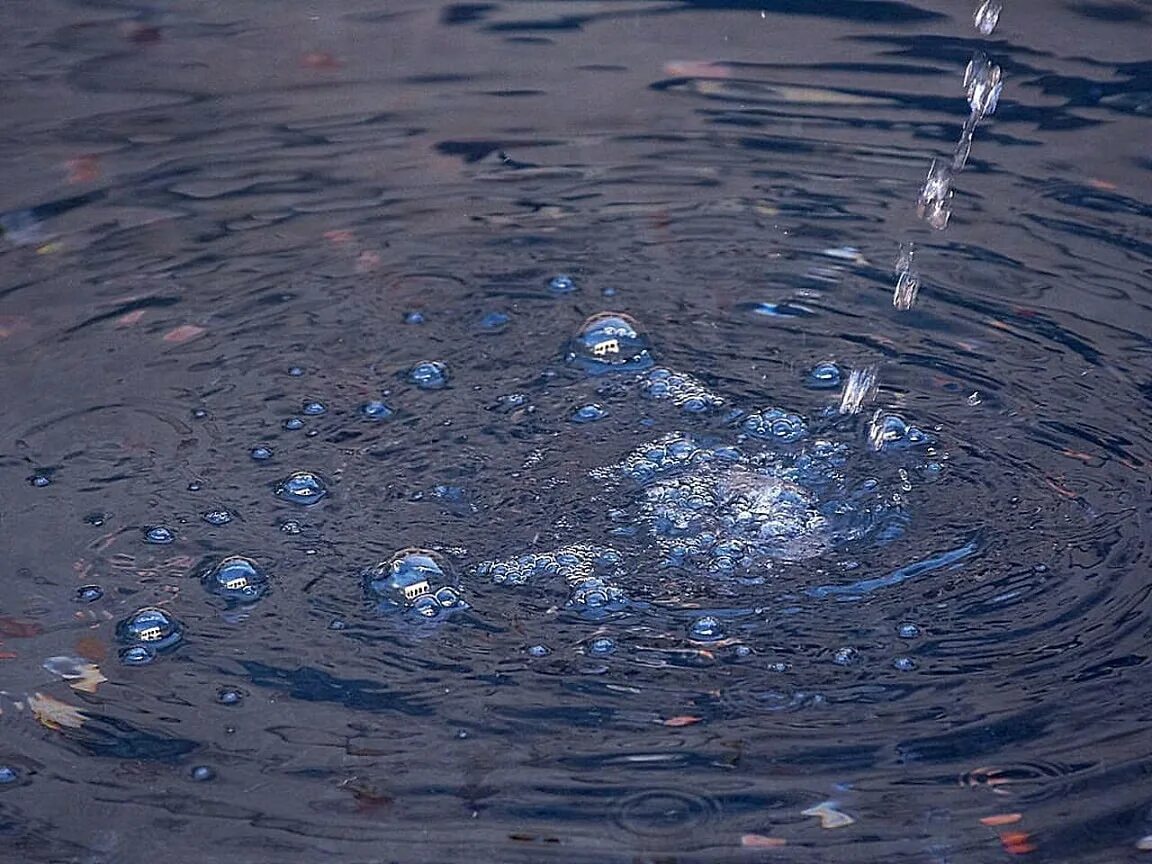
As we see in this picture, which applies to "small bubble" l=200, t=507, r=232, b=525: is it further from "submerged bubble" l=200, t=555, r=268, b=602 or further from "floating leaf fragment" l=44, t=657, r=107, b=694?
"floating leaf fragment" l=44, t=657, r=107, b=694

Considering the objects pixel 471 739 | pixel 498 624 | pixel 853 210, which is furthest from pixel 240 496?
pixel 853 210

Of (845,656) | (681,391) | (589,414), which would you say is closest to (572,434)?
(589,414)

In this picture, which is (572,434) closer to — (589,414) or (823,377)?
(589,414)

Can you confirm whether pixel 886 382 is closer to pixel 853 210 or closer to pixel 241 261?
pixel 853 210

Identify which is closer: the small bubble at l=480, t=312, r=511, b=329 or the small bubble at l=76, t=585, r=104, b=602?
the small bubble at l=76, t=585, r=104, b=602

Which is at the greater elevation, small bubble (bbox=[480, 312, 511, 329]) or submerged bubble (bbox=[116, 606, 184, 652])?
small bubble (bbox=[480, 312, 511, 329])

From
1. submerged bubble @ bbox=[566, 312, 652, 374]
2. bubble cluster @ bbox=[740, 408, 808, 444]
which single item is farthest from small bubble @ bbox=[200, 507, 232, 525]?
bubble cluster @ bbox=[740, 408, 808, 444]
